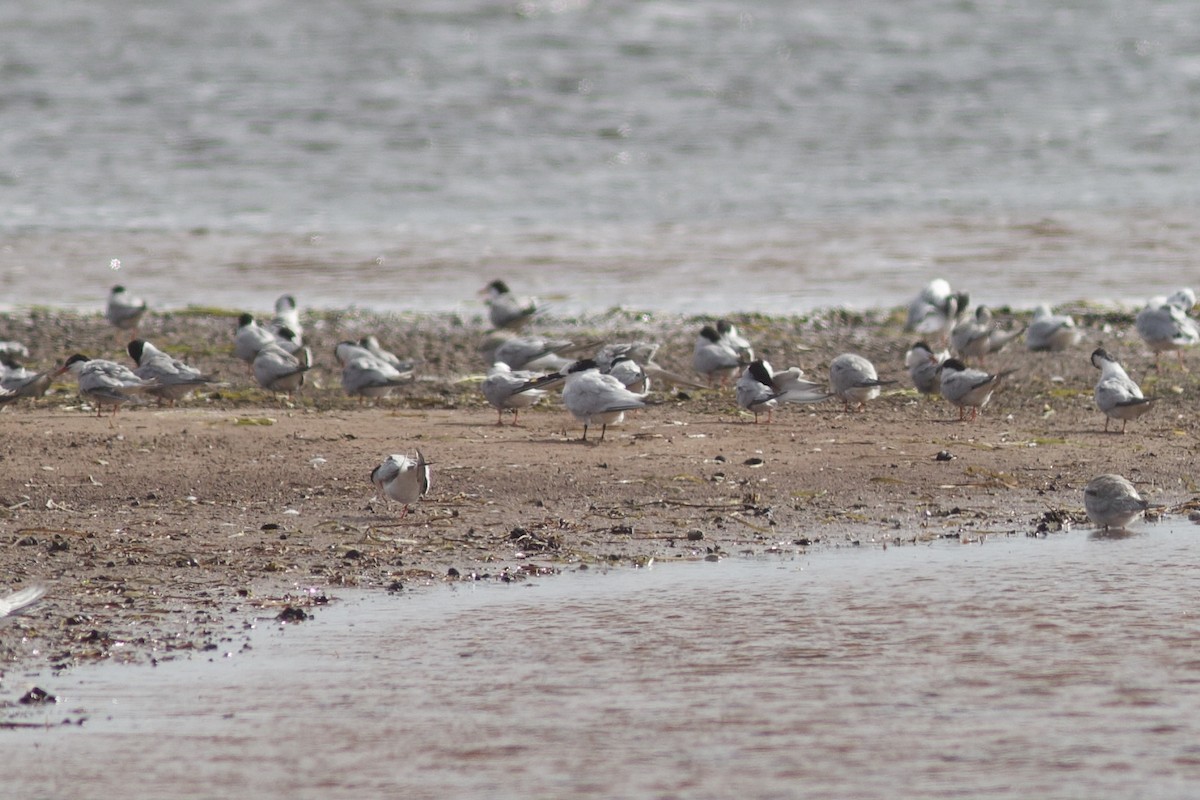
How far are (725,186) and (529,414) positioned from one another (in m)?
13.1

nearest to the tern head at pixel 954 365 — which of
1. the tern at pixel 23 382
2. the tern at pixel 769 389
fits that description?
the tern at pixel 769 389

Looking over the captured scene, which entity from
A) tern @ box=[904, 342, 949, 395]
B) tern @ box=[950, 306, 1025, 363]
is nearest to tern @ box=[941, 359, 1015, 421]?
tern @ box=[904, 342, 949, 395]

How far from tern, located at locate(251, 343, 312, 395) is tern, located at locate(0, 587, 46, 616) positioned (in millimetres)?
4904

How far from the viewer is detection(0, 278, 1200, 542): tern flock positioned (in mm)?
10000

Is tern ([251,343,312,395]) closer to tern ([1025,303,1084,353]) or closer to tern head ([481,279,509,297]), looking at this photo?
tern head ([481,279,509,297])

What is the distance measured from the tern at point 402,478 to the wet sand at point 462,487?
113 mm

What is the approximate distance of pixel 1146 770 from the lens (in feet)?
15.5

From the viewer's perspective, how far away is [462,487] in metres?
8.79

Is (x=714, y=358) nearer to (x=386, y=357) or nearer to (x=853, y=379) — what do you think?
(x=853, y=379)

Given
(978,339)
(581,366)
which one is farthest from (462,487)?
(978,339)

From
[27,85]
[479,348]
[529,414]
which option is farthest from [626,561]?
[27,85]

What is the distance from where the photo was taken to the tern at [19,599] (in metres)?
6.05

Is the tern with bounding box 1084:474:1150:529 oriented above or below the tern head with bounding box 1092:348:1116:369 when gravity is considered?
below

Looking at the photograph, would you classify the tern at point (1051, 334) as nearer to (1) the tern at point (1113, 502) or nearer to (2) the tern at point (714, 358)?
(2) the tern at point (714, 358)
